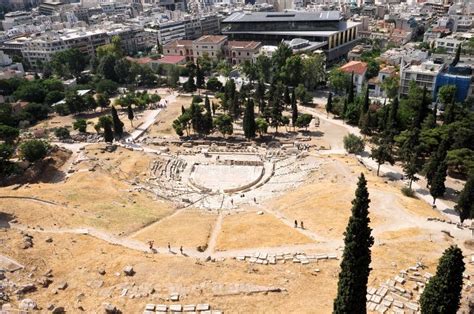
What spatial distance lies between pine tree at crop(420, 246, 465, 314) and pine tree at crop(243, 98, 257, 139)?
166 feet

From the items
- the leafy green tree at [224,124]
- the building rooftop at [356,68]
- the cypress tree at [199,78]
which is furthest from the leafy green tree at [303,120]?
the cypress tree at [199,78]

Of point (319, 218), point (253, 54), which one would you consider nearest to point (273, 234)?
point (319, 218)

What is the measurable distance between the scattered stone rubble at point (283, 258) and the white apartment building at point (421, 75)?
62585 mm

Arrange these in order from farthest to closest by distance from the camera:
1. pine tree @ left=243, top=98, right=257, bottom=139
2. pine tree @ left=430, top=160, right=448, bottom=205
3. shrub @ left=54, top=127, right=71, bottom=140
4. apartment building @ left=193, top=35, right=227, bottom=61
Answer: apartment building @ left=193, top=35, right=227, bottom=61 < shrub @ left=54, top=127, right=71, bottom=140 < pine tree @ left=243, top=98, right=257, bottom=139 < pine tree @ left=430, top=160, right=448, bottom=205

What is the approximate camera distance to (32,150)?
61.5 meters

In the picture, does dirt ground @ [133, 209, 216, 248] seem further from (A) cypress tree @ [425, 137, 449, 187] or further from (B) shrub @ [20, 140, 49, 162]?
(A) cypress tree @ [425, 137, 449, 187]

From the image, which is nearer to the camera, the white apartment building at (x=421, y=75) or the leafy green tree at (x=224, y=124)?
the leafy green tree at (x=224, y=124)

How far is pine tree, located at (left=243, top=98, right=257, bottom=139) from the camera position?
71.7 m

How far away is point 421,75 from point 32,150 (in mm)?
78114

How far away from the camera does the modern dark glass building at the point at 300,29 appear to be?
129 meters

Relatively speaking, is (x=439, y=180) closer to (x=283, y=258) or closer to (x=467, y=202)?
(x=467, y=202)

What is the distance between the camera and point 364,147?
68438mm

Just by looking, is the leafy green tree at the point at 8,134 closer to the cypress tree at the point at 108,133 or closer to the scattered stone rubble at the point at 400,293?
the cypress tree at the point at 108,133

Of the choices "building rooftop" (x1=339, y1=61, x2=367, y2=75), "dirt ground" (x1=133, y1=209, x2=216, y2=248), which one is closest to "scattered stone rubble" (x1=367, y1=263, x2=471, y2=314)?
"dirt ground" (x1=133, y1=209, x2=216, y2=248)
